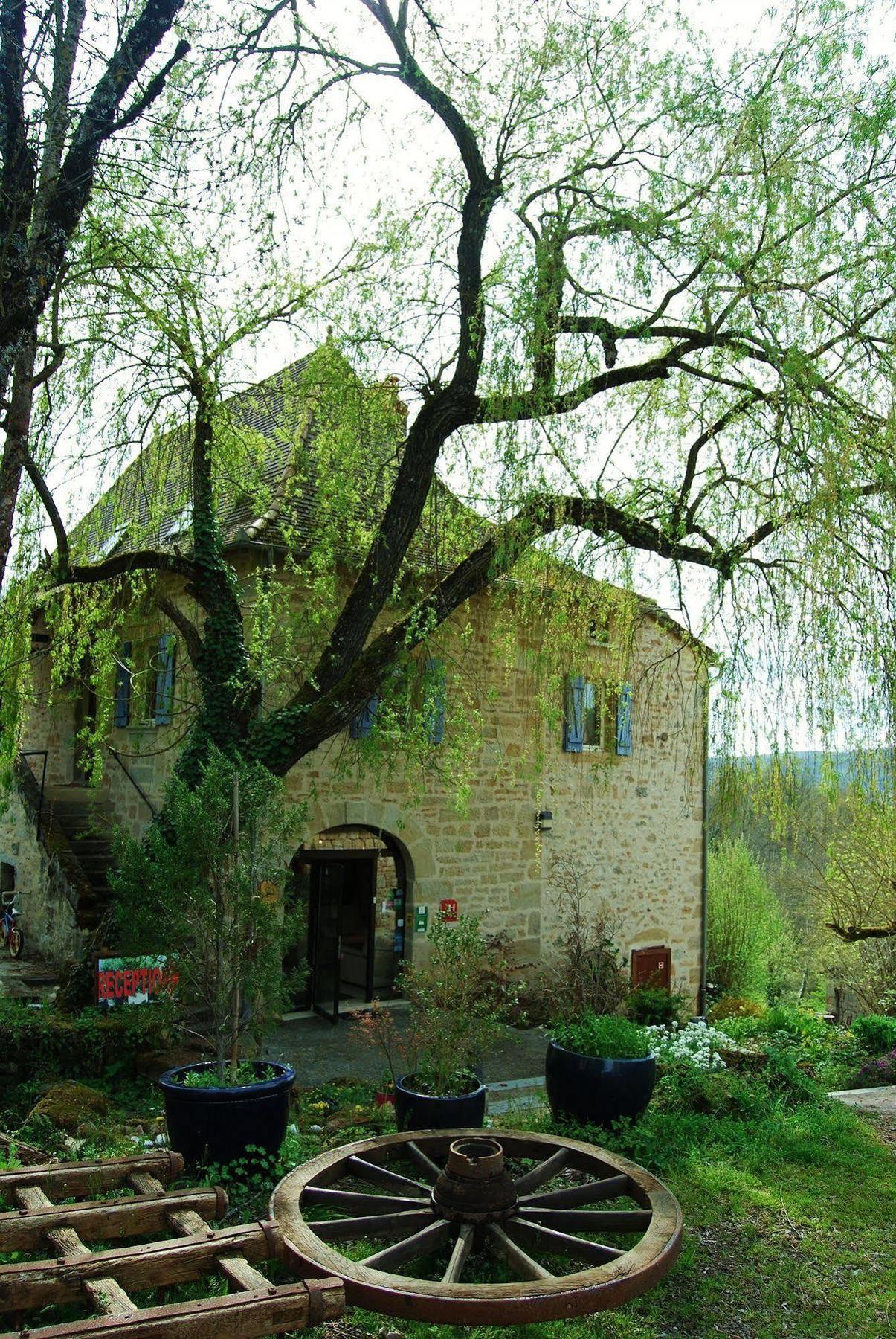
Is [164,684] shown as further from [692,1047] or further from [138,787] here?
[692,1047]

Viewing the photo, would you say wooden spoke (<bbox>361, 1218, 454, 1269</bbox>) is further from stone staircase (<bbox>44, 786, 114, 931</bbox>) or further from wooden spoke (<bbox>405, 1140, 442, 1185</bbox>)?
stone staircase (<bbox>44, 786, 114, 931</bbox>)

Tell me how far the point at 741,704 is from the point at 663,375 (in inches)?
109

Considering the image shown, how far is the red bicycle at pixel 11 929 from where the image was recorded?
12.7 metres

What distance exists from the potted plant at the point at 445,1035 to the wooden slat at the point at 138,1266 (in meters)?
2.03

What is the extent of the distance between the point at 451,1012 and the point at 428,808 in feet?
18.7

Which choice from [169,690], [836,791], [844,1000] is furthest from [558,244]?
[844,1000]

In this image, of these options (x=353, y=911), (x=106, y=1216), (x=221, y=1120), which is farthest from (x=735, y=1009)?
(x=106, y=1216)

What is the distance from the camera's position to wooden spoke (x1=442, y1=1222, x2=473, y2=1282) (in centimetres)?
360

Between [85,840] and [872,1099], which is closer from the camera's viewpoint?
[872,1099]

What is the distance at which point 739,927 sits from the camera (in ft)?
61.6

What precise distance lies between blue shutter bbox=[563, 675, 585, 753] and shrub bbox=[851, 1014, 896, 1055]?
4418 mm

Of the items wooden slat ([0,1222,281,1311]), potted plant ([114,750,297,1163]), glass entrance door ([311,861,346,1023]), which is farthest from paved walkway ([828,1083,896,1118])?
wooden slat ([0,1222,281,1311])

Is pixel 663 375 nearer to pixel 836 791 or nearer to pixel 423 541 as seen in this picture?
pixel 423 541

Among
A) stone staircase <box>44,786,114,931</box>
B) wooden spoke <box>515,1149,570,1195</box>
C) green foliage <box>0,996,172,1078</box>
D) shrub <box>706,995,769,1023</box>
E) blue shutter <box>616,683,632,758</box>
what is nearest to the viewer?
wooden spoke <box>515,1149,570,1195</box>
